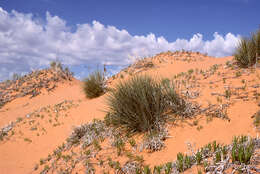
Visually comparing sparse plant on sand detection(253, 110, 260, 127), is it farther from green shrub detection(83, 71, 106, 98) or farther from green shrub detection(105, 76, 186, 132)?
green shrub detection(83, 71, 106, 98)

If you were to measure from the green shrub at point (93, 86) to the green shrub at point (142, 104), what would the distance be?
6.12 meters

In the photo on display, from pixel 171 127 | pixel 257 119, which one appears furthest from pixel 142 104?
pixel 257 119

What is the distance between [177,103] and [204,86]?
191 centimetres

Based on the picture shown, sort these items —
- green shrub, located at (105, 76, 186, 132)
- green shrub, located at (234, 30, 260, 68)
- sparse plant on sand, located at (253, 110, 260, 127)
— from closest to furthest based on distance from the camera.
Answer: sparse plant on sand, located at (253, 110, 260, 127) → green shrub, located at (105, 76, 186, 132) → green shrub, located at (234, 30, 260, 68)

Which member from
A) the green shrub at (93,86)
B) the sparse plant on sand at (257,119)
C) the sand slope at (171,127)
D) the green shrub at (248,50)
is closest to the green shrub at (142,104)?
the sand slope at (171,127)

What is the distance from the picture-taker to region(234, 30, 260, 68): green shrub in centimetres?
702

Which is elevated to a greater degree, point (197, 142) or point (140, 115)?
point (140, 115)

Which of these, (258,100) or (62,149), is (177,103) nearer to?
(258,100)

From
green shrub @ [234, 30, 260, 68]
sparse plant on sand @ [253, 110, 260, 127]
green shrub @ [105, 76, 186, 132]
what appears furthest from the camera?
green shrub @ [234, 30, 260, 68]

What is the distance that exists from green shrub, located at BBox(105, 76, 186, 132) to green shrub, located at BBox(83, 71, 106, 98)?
612cm

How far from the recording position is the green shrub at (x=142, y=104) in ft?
14.8

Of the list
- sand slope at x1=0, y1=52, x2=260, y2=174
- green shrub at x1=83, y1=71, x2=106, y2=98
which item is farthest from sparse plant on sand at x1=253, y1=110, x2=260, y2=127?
green shrub at x1=83, y1=71, x2=106, y2=98

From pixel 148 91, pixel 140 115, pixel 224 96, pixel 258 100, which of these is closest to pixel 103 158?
pixel 140 115

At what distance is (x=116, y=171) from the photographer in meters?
3.68
